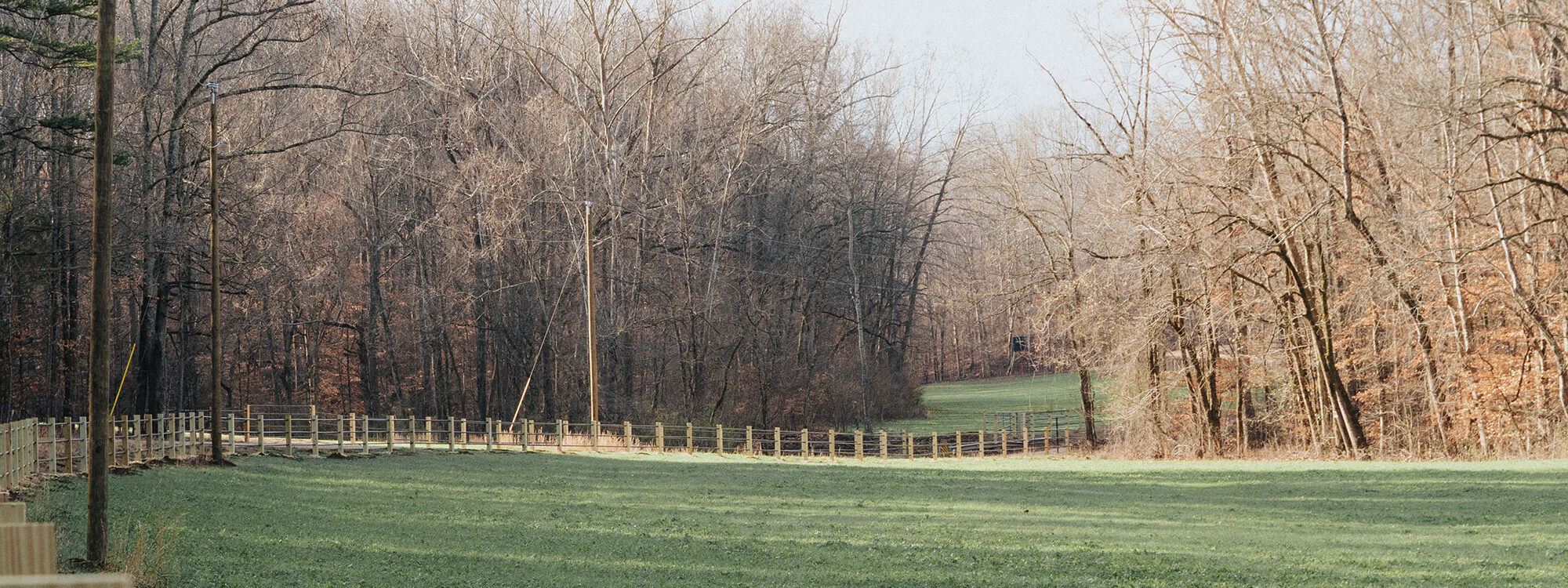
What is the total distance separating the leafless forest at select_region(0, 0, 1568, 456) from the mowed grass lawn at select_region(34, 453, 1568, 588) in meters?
6.69

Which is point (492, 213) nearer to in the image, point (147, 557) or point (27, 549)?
point (147, 557)

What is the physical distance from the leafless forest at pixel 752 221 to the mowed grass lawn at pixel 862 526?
6.69m

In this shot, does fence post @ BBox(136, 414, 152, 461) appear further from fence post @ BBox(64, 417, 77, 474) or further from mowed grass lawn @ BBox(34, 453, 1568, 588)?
fence post @ BBox(64, 417, 77, 474)

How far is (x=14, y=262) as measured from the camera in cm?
3647

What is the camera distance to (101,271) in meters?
Result: 11.2

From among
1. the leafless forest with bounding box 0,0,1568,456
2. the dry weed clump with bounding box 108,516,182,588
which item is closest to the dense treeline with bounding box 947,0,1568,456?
the leafless forest with bounding box 0,0,1568,456

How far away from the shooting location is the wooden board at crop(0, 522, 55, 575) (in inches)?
169

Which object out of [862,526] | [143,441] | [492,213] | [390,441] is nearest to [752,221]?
[492,213]

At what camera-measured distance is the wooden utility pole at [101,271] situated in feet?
36.4

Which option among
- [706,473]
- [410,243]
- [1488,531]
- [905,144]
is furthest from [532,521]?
[905,144]

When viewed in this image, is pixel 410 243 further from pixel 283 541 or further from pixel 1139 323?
pixel 283 541

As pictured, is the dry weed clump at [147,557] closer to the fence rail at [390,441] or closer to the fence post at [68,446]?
the fence rail at [390,441]

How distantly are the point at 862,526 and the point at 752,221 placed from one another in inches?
1650

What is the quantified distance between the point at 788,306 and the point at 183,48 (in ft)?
102
